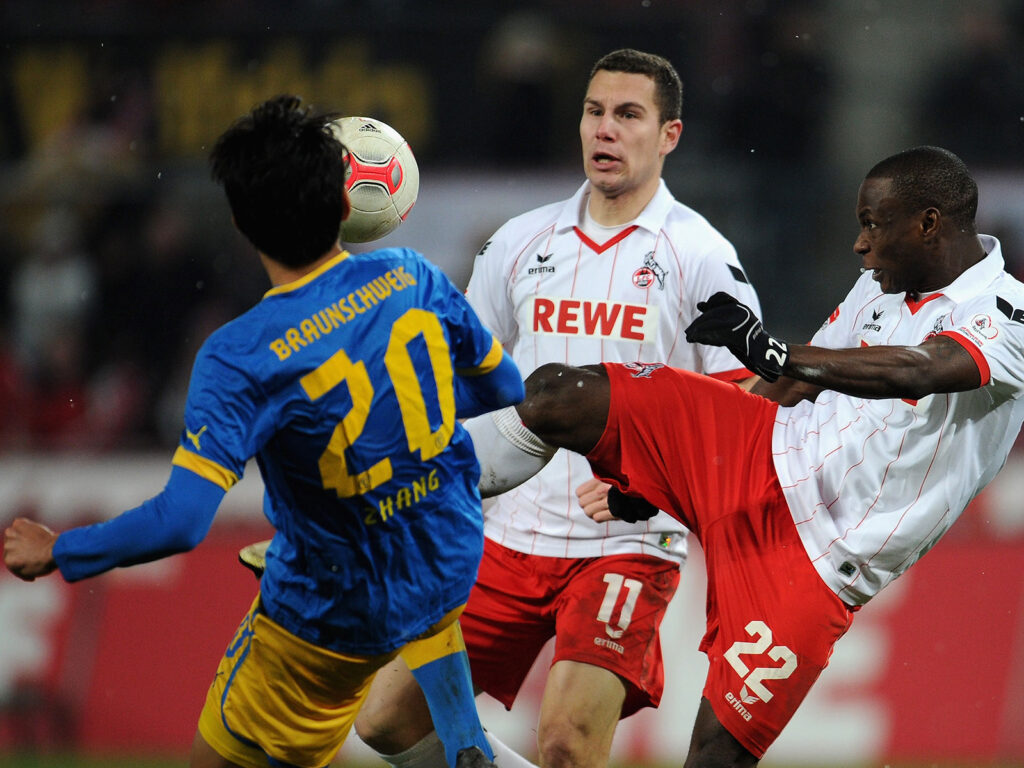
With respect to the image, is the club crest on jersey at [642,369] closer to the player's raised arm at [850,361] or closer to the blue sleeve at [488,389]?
the player's raised arm at [850,361]

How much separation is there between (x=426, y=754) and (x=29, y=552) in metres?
1.98

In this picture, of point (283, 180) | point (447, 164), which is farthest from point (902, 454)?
point (447, 164)

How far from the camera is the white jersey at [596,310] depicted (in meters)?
4.97

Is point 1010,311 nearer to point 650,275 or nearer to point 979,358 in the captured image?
point 979,358

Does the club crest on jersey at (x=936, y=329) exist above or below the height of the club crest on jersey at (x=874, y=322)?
above

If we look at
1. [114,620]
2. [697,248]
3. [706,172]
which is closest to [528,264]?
[697,248]

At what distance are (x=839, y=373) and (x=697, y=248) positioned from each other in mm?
1158

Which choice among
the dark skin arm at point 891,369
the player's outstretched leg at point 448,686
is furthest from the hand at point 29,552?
the dark skin arm at point 891,369

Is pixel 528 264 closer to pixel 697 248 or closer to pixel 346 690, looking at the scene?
pixel 697 248

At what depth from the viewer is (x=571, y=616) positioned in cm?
480

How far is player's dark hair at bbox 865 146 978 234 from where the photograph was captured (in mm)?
4371

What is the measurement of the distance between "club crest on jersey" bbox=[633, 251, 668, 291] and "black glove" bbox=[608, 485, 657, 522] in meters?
0.80

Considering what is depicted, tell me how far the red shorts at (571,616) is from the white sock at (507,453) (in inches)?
23.7

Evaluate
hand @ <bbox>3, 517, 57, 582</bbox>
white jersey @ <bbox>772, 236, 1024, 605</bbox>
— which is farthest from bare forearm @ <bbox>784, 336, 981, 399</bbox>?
hand @ <bbox>3, 517, 57, 582</bbox>
